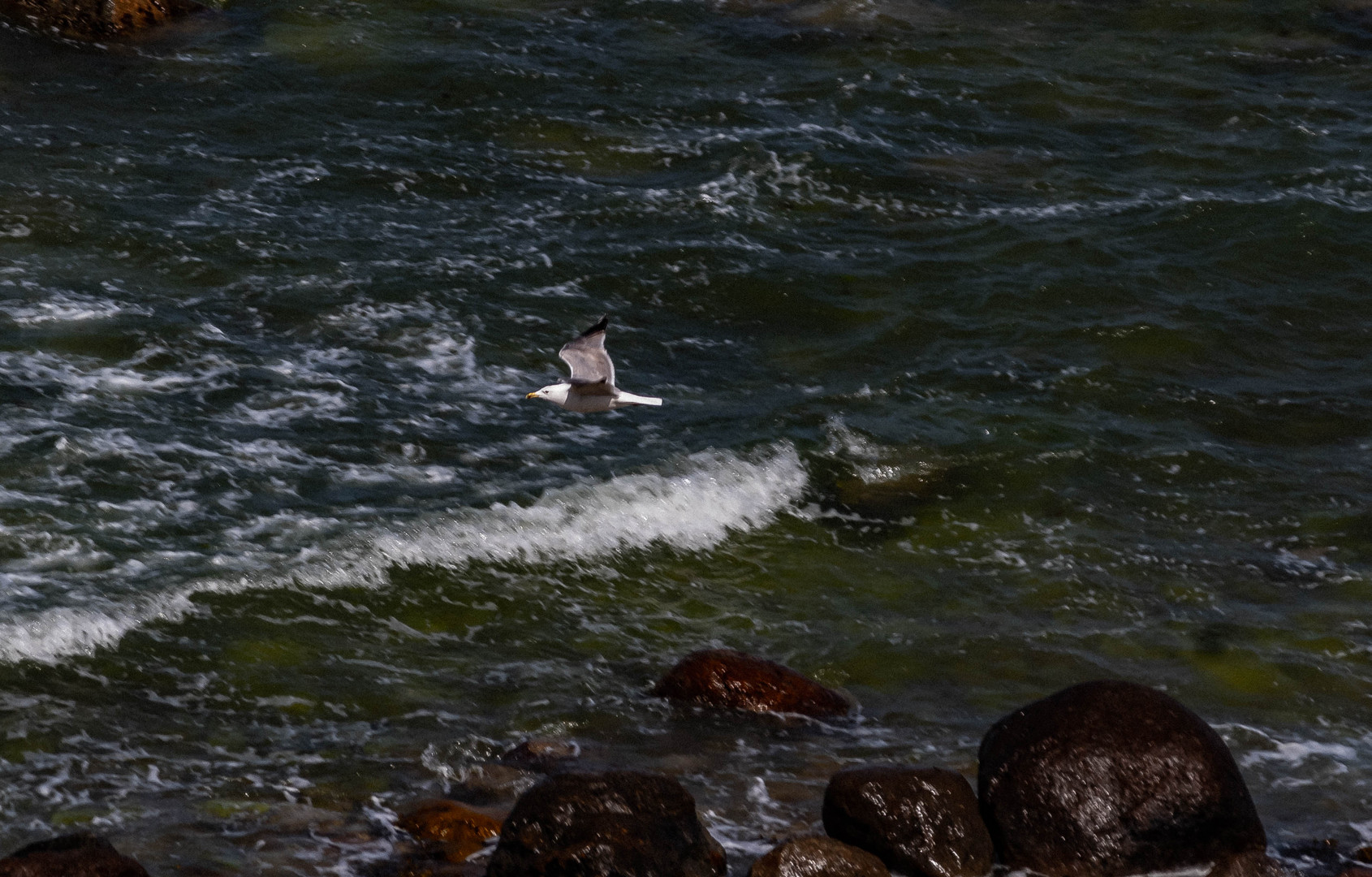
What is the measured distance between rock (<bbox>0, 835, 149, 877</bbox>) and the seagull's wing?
15.7 feet

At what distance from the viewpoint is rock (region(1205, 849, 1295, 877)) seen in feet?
22.9

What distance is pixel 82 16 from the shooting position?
19734 mm

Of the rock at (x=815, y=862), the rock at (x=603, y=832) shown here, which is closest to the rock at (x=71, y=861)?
the rock at (x=603, y=832)

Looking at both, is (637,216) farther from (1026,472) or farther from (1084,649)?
(1084,649)

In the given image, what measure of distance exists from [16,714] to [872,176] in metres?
12.1

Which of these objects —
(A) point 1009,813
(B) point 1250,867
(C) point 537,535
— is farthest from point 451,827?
(C) point 537,535

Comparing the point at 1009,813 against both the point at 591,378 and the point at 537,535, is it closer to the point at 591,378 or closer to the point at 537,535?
the point at 591,378

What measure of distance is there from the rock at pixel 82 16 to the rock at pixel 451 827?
15204mm

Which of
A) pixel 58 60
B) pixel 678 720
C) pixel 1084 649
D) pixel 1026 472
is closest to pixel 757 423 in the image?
pixel 1026 472

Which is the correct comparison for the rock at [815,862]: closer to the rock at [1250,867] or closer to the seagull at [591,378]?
the rock at [1250,867]

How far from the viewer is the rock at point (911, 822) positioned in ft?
23.2

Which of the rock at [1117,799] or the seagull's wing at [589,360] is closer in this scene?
the rock at [1117,799]

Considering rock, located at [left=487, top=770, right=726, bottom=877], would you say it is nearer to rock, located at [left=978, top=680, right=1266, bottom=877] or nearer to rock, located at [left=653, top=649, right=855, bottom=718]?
rock, located at [left=978, top=680, right=1266, bottom=877]

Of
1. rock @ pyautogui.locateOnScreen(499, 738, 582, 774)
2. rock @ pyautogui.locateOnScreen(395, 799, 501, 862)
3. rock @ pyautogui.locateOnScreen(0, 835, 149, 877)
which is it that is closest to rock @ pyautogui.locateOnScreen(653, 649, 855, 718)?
rock @ pyautogui.locateOnScreen(499, 738, 582, 774)
